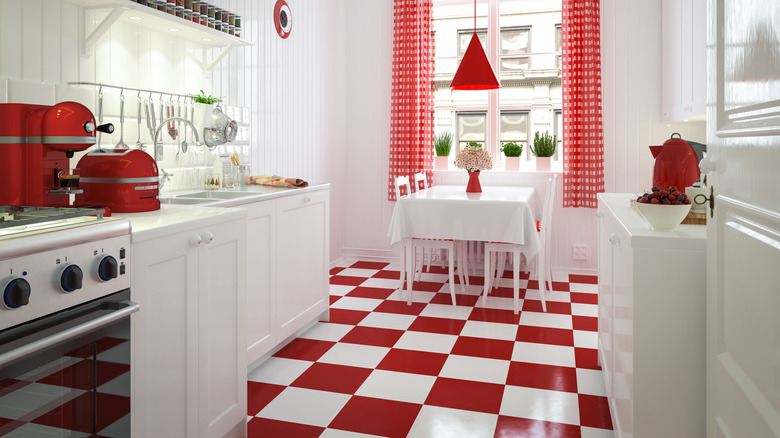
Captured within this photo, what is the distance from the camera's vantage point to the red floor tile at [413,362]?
9.35ft

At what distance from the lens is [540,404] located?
8.07ft

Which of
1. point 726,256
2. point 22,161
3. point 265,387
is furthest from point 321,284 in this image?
point 726,256

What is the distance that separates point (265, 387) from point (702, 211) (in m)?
1.89

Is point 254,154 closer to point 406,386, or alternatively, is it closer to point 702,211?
point 406,386

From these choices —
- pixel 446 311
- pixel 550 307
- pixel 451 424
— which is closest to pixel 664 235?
pixel 451 424

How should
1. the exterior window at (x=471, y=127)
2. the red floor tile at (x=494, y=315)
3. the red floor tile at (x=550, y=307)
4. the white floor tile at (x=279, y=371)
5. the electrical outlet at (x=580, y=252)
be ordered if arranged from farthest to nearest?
1. the exterior window at (x=471, y=127)
2. the electrical outlet at (x=580, y=252)
3. the red floor tile at (x=550, y=307)
4. the red floor tile at (x=494, y=315)
5. the white floor tile at (x=279, y=371)

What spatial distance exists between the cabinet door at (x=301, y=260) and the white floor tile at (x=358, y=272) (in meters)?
1.40

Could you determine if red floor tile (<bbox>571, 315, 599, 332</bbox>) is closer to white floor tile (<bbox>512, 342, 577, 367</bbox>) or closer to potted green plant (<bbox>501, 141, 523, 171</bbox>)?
white floor tile (<bbox>512, 342, 577, 367</bbox>)

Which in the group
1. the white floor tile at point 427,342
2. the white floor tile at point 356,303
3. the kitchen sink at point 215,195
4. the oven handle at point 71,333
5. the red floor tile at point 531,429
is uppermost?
the kitchen sink at point 215,195

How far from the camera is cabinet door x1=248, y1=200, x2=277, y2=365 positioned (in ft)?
8.68

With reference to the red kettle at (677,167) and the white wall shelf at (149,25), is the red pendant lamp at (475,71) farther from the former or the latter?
the red kettle at (677,167)

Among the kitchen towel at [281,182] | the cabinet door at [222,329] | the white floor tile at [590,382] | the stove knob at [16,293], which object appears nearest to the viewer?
the stove knob at [16,293]

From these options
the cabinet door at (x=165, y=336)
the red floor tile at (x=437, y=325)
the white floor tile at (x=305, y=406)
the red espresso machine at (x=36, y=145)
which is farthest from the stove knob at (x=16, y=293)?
the red floor tile at (x=437, y=325)

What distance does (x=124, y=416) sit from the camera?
57.7 inches
